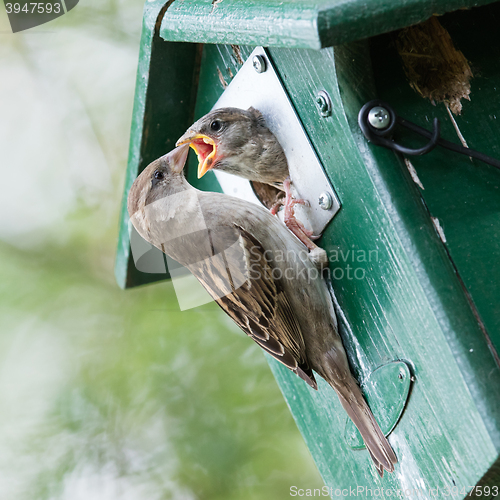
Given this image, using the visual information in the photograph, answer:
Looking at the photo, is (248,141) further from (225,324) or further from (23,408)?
(23,408)

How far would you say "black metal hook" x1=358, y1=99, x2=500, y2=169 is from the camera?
56.5 inches

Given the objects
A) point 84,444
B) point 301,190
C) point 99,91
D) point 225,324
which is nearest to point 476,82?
point 301,190

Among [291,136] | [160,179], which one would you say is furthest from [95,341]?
[291,136]

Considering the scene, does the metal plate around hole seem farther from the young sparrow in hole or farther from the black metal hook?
the black metal hook

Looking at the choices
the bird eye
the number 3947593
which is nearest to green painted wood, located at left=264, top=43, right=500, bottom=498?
the bird eye

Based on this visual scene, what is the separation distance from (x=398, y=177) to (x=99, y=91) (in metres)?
2.37

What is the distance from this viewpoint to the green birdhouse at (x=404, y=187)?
54.4 inches

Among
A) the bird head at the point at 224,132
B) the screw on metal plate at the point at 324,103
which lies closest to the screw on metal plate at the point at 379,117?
the screw on metal plate at the point at 324,103

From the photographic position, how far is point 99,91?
3.35 meters

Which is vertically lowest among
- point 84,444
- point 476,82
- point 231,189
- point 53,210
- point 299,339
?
point 84,444

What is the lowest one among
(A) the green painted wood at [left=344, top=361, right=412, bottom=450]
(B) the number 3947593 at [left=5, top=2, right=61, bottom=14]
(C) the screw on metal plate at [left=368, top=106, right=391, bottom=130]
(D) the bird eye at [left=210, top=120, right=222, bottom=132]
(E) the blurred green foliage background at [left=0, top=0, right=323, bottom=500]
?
(E) the blurred green foliage background at [left=0, top=0, right=323, bottom=500]

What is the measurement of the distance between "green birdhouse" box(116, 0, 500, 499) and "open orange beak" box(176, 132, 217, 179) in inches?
9.3

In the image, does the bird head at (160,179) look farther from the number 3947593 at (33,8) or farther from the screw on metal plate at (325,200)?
the number 3947593 at (33,8)

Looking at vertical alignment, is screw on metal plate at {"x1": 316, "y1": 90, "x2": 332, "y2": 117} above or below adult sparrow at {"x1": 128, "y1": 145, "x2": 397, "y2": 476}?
above
